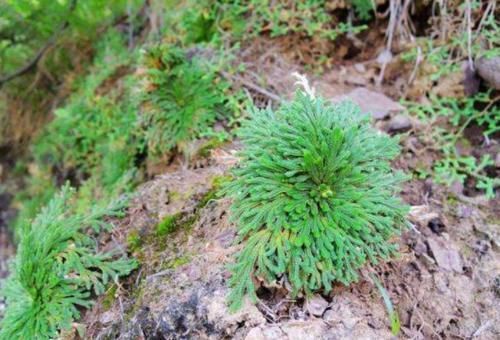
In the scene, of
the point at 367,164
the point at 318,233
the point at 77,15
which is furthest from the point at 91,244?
the point at 77,15

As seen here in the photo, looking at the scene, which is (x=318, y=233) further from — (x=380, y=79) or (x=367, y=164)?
(x=380, y=79)

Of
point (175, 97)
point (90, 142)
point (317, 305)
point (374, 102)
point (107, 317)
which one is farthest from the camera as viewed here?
point (90, 142)

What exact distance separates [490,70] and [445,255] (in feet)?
4.42

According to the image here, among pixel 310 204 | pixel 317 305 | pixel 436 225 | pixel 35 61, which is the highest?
pixel 310 204

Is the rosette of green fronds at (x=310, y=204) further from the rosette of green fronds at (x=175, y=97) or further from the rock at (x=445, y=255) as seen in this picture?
the rosette of green fronds at (x=175, y=97)

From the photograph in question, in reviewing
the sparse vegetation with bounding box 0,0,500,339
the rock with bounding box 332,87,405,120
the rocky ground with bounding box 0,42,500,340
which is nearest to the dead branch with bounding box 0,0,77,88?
the sparse vegetation with bounding box 0,0,500,339

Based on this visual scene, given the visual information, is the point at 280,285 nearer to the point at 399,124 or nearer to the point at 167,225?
the point at 167,225

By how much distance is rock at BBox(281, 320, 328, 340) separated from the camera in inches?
73.9

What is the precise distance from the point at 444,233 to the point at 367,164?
705mm

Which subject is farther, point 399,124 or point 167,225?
point 399,124

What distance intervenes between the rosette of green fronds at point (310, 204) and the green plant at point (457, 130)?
0.80 meters

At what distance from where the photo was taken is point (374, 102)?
3.14m

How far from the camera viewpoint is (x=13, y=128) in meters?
5.06

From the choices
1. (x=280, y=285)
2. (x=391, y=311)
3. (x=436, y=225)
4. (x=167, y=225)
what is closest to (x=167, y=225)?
(x=167, y=225)
